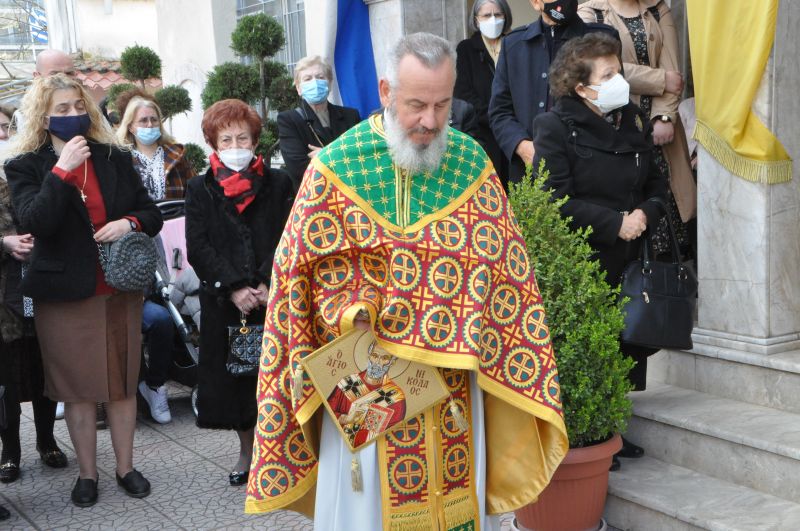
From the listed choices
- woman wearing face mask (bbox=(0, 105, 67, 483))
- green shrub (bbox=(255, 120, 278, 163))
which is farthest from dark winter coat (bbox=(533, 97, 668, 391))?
green shrub (bbox=(255, 120, 278, 163))

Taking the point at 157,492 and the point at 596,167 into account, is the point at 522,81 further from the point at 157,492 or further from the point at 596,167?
the point at 157,492

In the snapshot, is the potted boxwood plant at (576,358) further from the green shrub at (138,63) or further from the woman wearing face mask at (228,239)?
the green shrub at (138,63)

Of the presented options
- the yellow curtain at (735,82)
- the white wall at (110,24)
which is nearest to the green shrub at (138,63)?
the yellow curtain at (735,82)

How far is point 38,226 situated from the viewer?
471 cm

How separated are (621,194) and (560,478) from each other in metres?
1.36

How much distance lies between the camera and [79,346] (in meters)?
4.96

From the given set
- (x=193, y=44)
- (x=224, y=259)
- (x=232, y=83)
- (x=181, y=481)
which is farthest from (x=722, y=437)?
(x=193, y=44)

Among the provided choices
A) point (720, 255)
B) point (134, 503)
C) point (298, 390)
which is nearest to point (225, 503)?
point (134, 503)

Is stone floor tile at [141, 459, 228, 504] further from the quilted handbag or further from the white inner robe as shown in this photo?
the white inner robe

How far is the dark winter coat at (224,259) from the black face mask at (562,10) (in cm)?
177

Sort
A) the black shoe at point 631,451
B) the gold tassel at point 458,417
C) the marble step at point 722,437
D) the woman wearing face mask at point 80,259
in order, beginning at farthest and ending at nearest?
the woman wearing face mask at point 80,259, the black shoe at point 631,451, the marble step at point 722,437, the gold tassel at point 458,417

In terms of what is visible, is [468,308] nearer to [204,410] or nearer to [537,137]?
[537,137]

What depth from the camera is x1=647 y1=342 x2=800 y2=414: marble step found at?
4.51 meters

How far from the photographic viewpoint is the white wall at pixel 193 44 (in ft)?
39.4
